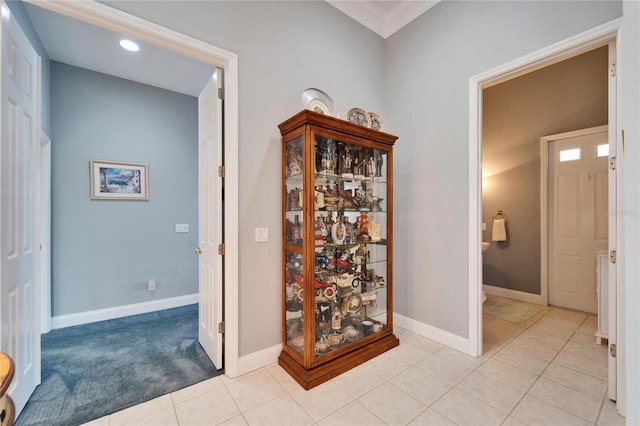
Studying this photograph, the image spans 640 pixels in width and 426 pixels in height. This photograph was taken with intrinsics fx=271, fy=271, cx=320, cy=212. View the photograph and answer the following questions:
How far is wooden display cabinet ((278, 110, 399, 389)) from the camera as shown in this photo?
6.66ft

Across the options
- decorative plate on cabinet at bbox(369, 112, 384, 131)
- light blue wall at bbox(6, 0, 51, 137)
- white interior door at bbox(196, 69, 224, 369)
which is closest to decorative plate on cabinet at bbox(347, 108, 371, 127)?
decorative plate on cabinet at bbox(369, 112, 384, 131)

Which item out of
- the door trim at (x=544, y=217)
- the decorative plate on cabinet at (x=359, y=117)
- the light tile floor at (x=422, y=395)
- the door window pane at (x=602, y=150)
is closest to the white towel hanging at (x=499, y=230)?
the door trim at (x=544, y=217)

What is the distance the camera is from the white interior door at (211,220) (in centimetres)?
218

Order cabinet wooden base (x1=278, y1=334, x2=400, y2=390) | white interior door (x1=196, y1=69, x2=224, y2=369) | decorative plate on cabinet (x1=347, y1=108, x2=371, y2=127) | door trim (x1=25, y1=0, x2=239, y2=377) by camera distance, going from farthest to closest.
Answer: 1. decorative plate on cabinet (x1=347, y1=108, x2=371, y2=127)
2. white interior door (x1=196, y1=69, x2=224, y2=369)
3. door trim (x1=25, y1=0, x2=239, y2=377)
4. cabinet wooden base (x1=278, y1=334, x2=400, y2=390)

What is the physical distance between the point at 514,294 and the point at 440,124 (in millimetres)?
2990

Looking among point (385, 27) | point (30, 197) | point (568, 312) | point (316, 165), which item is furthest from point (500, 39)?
point (30, 197)

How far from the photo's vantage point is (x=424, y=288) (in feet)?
9.09

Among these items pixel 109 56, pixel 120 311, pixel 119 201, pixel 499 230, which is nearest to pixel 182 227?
pixel 119 201

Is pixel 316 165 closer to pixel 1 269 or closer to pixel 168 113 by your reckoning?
pixel 1 269

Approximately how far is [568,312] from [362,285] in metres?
2.97

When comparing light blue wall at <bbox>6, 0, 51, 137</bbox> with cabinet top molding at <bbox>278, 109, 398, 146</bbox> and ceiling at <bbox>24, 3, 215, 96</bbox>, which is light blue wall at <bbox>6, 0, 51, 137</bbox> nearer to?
ceiling at <bbox>24, 3, 215, 96</bbox>

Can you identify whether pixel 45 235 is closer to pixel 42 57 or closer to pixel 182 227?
pixel 182 227

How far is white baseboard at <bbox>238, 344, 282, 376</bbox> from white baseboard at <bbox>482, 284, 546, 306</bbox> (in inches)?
142

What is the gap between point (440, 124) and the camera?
264cm
